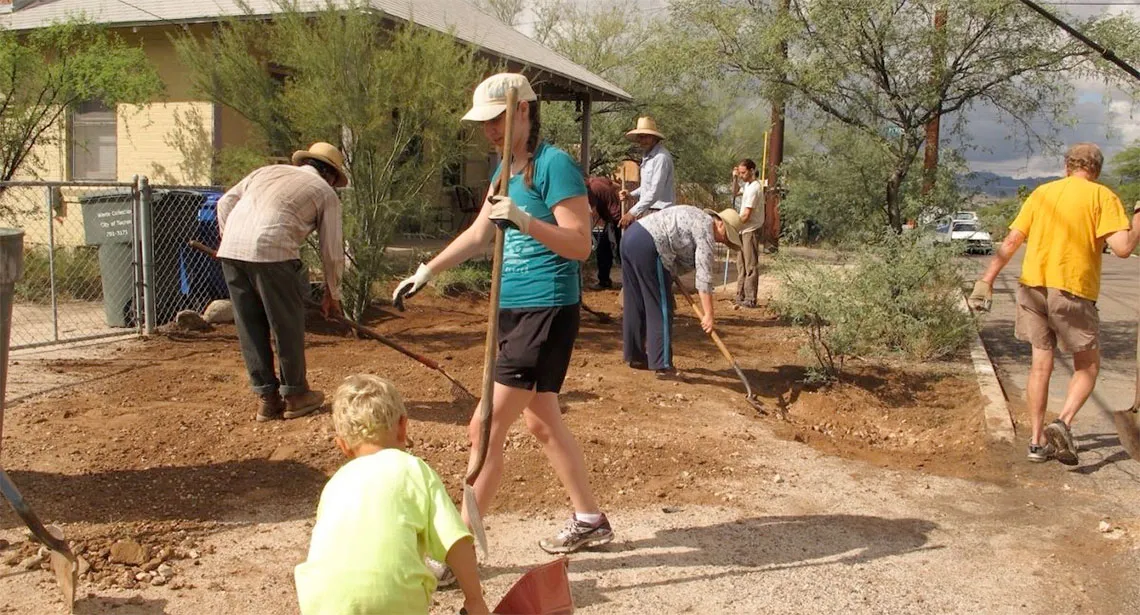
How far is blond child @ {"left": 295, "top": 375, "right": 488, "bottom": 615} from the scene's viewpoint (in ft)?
8.11

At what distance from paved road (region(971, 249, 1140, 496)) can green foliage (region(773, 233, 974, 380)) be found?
56cm

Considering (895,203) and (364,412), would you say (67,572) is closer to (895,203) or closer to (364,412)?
(364,412)

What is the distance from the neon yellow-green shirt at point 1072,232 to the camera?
5.71 m

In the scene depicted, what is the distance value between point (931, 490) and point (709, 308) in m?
2.38

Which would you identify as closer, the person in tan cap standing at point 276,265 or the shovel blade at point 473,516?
the shovel blade at point 473,516

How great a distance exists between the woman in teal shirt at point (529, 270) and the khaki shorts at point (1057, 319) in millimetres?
3280

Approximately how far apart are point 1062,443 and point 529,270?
11.7 ft

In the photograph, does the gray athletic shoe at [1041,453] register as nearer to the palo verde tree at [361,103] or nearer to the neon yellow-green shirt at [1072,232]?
the neon yellow-green shirt at [1072,232]

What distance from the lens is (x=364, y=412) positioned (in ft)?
8.69

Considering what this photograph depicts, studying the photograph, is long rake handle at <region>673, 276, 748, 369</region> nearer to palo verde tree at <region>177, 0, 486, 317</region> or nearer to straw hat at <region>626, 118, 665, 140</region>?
straw hat at <region>626, 118, 665, 140</region>

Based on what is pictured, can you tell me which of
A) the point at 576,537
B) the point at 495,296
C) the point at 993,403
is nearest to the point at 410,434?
the point at 576,537

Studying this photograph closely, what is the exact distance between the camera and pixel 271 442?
547 centimetres

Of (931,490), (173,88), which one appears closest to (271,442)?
(931,490)

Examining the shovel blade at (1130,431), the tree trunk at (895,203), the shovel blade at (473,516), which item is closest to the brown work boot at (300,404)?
the shovel blade at (473,516)
